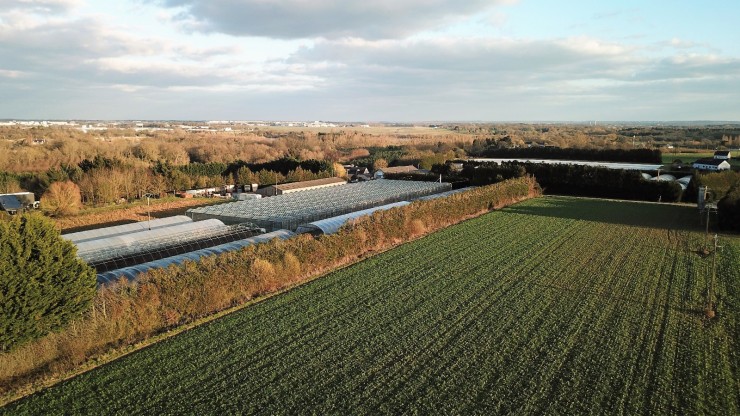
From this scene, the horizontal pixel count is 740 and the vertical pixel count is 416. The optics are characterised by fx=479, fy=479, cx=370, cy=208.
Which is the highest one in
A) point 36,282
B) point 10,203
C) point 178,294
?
point 36,282

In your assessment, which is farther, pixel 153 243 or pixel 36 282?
pixel 153 243

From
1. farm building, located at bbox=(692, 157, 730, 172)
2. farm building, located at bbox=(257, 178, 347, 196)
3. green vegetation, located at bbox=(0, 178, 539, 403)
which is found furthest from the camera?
farm building, located at bbox=(692, 157, 730, 172)

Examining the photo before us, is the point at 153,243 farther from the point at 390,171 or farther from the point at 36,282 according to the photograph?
the point at 390,171

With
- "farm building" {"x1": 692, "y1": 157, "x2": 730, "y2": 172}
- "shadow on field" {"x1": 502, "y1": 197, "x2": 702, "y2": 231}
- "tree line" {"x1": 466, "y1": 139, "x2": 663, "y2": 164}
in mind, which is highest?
"tree line" {"x1": 466, "y1": 139, "x2": 663, "y2": 164}

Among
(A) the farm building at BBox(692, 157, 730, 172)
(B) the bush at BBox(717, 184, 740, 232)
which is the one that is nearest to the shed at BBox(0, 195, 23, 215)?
(B) the bush at BBox(717, 184, 740, 232)

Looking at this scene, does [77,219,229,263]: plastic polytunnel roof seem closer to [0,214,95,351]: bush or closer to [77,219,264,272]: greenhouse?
[77,219,264,272]: greenhouse

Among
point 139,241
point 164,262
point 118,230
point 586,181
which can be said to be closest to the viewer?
point 164,262

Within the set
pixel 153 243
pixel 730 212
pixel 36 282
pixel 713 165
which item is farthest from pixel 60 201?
pixel 713 165

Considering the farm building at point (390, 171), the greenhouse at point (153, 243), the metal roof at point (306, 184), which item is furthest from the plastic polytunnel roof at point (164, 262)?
the farm building at point (390, 171)
